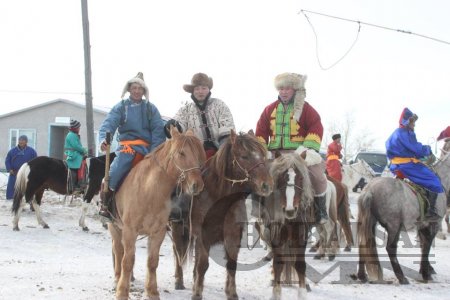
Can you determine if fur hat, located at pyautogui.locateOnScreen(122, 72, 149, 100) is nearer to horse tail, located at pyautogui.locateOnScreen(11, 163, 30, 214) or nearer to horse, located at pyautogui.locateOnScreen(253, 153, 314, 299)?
horse, located at pyautogui.locateOnScreen(253, 153, 314, 299)

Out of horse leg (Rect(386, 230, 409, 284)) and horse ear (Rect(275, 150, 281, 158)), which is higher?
horse ear (Rect(275, 150, 281, 158))

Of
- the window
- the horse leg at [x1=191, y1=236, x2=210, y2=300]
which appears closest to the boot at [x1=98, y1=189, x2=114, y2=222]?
the horse leg at [x1=191, y1=236, x2=210, y2=300]

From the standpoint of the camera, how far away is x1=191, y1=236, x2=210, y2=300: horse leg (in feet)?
18.1

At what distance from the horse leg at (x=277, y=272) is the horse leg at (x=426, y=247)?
8.76 feet

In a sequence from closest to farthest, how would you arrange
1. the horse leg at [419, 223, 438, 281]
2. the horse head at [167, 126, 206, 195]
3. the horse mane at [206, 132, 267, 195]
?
the horse head at [167, 126, 206, 195] < the horse mane at [206, 132, 267, 195] < the horse leg at [419, 223, 438, 281]

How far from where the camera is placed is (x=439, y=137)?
9.03 meters

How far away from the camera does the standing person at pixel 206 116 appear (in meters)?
6.43

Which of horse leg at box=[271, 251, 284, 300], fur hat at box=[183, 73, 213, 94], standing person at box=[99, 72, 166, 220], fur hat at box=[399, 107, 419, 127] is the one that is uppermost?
fur hat at box=[183, 73, 213, 94]

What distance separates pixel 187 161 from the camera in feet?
15.9

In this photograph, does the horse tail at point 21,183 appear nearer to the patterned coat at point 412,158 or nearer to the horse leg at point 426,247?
the patterned coat at point 412,158

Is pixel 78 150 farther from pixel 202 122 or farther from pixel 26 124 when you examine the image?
pixel 26 124

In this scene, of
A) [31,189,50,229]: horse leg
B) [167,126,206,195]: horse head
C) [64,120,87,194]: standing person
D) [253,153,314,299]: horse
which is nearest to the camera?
[167,126,206,195]: horse head

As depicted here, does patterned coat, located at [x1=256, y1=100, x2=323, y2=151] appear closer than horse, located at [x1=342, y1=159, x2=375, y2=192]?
Yes

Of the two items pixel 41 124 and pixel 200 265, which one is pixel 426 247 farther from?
pixel 41 124
